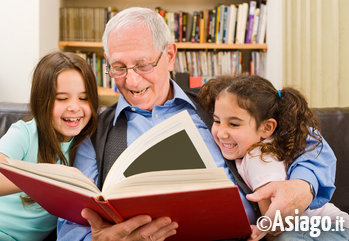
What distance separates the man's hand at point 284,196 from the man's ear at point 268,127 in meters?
0.24

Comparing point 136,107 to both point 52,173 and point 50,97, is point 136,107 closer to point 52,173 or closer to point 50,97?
point 50,97

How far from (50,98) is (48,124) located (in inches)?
3.7

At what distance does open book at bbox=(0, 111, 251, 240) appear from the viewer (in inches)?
29.8

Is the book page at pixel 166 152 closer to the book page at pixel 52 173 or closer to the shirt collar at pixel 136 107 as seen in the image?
the book page at pixel 52 173

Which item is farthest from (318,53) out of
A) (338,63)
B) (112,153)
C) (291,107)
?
(112,153)

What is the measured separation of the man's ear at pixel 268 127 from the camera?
1.29 meters

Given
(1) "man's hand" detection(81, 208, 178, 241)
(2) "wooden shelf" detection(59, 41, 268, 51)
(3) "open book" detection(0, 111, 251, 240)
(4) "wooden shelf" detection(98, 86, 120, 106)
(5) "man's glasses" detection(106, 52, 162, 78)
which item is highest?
(2) "wooden shelf" detection(59, 41, 268, 51)

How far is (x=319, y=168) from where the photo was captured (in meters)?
1.19

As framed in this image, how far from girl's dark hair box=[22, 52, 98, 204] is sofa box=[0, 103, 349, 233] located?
1.22 feet

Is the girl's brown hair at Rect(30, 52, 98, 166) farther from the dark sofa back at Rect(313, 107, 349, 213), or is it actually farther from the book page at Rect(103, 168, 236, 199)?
the dark sofa back at Rect(313, 107, 349, 213)

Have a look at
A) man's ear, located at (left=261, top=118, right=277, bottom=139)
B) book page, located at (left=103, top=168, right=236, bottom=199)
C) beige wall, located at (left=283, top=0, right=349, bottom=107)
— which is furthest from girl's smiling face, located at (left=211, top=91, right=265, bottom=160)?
beige wall, located at (left=283, top=0, right=349, bottom=107)

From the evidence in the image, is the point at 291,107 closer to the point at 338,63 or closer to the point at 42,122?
the point at 42,122

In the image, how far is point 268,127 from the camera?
1.30m

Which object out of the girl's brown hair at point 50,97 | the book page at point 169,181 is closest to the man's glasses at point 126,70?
the girl's brown hair at point 50,97
